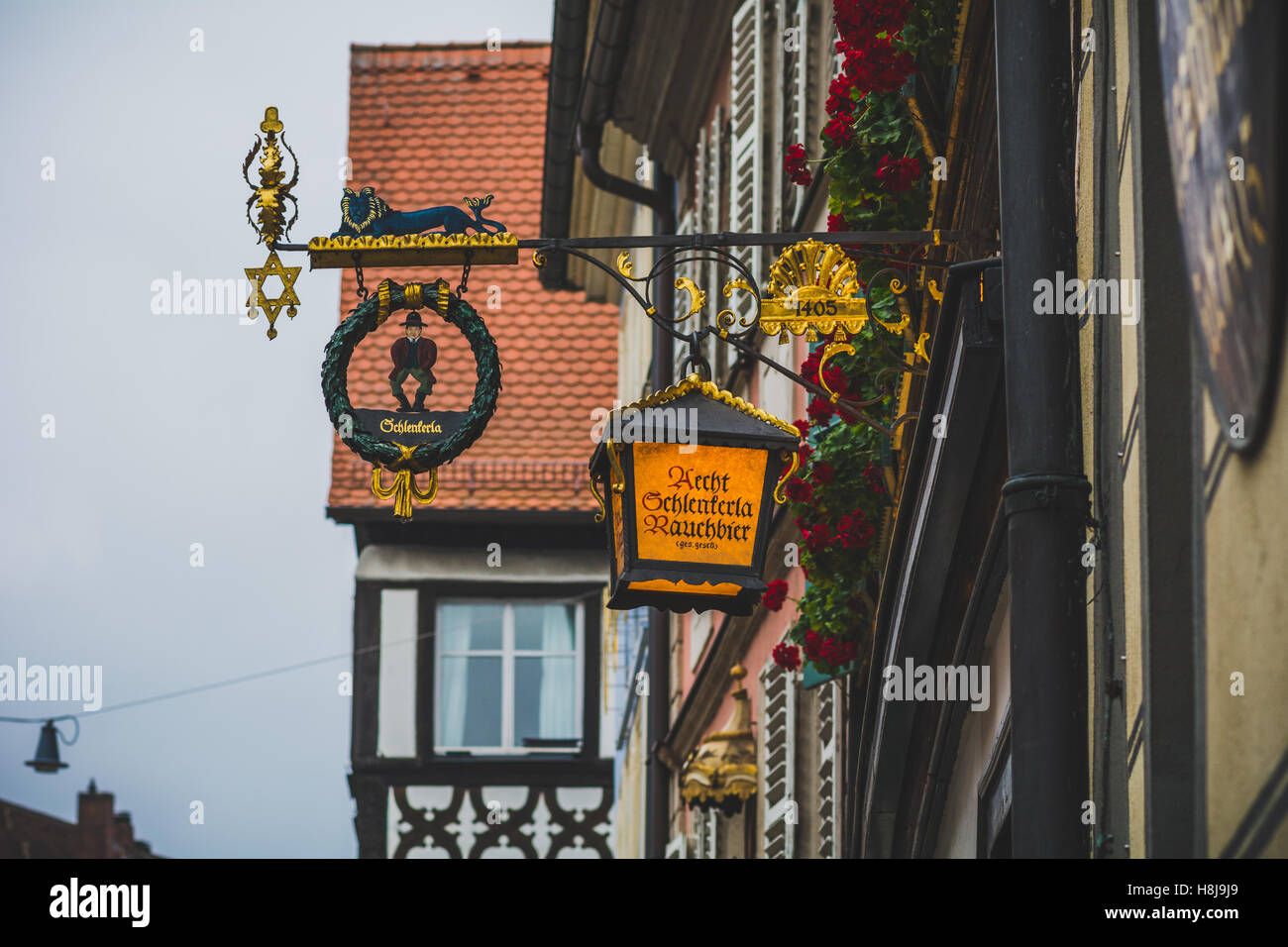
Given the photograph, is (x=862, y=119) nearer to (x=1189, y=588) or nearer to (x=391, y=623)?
(x=1189, y=588)

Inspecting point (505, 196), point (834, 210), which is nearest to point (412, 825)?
point (505, 196)

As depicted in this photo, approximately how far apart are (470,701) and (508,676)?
47cm

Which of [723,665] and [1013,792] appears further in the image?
[723,665]

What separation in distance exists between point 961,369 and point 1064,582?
1.51 m

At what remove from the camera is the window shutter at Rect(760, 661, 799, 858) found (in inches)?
411

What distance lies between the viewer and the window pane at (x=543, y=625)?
71.5 ft

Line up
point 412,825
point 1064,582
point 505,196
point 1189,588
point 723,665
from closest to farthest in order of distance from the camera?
point 1189,588, point 1064,582, point 723,665, point 412,825, point 505,196

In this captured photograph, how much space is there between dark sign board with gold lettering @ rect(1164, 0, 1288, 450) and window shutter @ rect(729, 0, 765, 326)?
26.7 feet

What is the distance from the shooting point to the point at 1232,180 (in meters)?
2.98

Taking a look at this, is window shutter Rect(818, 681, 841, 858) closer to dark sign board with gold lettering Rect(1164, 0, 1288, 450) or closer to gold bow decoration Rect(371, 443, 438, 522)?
gold bow decoration Rect(371, 443, 438, 522)

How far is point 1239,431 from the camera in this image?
3.24 metres

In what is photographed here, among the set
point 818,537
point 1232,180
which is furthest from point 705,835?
point 1232,180

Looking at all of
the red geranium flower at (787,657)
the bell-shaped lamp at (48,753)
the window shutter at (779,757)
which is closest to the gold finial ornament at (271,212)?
the red geranium flower at (787,657)

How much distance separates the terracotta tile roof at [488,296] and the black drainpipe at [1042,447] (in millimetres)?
16813
